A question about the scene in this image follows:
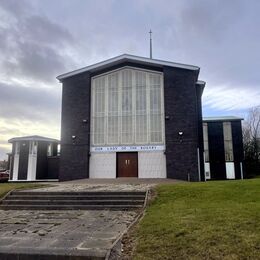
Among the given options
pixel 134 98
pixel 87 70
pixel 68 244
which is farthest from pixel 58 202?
pixel 87 70

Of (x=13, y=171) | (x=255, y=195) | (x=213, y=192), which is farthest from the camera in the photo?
(x=13, y=171)

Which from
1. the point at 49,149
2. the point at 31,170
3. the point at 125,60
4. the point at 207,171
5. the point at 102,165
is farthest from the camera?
the point at 207,171

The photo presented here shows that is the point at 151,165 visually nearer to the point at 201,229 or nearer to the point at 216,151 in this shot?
the point at 216,151

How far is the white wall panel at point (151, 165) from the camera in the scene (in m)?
20.9

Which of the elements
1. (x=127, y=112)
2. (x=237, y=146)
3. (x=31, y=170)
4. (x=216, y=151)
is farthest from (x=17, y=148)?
(x=237, y=146)

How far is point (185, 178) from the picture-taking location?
20.2 m

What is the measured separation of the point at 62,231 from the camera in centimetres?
695

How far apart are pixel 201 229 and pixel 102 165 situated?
16.2 meters

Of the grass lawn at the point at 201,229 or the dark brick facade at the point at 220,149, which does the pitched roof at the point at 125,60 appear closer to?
the grass lawn at the point at 201,229

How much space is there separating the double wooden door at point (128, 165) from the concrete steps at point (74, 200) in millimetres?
10048

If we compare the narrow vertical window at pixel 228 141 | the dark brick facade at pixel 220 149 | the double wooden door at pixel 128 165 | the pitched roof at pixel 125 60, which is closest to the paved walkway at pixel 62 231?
the double wooden door at pixel 128 165

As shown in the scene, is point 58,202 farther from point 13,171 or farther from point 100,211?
point 13,171

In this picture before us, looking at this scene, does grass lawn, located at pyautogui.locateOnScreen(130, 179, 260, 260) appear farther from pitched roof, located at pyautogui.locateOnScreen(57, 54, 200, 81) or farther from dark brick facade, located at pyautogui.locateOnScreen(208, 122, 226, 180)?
dark brick facade, located at pyautogui.locateOnScreen(208, 122, 226, 180)

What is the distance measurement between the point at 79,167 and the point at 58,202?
1074cm
